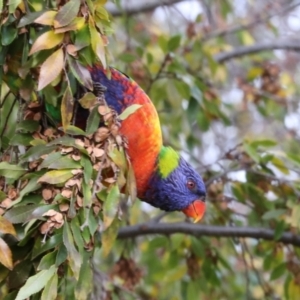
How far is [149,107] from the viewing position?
5.73ft

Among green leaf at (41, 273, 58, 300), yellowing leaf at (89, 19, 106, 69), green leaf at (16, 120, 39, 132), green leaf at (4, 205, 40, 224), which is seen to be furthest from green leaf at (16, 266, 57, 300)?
yellowing leaf at (89, 19, 106, 69)

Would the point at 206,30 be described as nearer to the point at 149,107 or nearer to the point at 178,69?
the point at 178,69

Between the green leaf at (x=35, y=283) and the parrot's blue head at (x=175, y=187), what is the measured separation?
0.60 m

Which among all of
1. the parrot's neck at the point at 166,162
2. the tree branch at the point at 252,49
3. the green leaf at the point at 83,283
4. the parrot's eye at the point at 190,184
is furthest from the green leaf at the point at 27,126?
the tree branch at the point at 252,49

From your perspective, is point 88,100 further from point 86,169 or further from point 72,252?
point 72,252

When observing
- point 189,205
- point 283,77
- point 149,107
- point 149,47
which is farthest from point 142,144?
point 283,77

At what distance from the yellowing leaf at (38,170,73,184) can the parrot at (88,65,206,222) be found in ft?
1.22

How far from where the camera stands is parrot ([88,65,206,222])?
168cm

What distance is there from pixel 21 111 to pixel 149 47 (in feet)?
5.92

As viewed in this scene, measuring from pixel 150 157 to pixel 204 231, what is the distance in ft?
1.93

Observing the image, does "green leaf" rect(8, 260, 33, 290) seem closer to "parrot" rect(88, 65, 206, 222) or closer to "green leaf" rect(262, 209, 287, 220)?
"parrot" rect(88, 65, 206, 222)

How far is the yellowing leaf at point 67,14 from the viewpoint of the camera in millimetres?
1292

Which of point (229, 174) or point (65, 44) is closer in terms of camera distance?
point (65, 44)

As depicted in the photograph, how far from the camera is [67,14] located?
129cm
